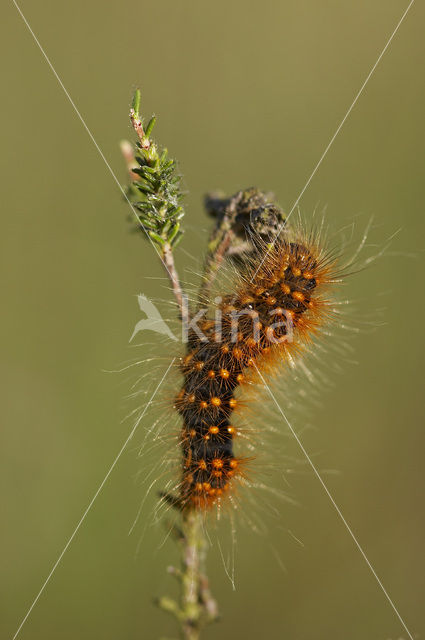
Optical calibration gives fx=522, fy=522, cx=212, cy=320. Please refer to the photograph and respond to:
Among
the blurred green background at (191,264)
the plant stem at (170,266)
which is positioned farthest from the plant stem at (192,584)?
the blurred green background at (191,264)

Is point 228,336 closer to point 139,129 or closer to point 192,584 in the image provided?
point 139,129

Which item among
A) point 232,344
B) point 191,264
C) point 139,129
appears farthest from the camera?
point 191,264

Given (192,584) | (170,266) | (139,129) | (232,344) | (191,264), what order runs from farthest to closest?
(191,264)
(232,344)
(192,584)
(170,266)
(139,129)

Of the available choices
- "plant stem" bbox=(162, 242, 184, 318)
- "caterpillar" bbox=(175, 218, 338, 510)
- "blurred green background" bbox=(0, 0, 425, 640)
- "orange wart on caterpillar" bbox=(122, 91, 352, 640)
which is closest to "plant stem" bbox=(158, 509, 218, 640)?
"orange wart on caterpillar" bbox=(122, 91, 352, 640)

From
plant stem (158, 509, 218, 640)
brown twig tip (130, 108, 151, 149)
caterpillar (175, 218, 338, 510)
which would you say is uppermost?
brown twig tip (130, 108, 151, 149)

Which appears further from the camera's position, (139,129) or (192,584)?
(192,584)

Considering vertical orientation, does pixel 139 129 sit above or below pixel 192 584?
above

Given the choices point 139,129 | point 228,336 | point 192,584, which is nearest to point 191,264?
point 228,336

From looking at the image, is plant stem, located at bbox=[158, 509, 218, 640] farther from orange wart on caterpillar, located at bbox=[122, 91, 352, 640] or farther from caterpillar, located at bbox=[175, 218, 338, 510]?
caterpillar, located at bbox=[175, 218, 338, 510]
